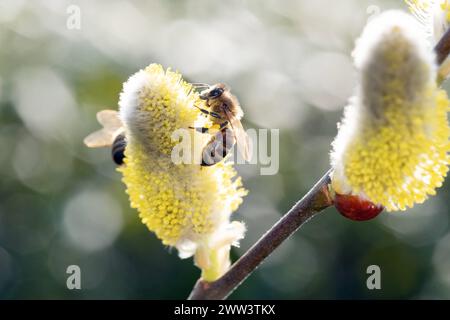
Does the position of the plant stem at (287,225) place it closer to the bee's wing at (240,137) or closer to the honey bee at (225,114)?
the honey bee at (225,114)

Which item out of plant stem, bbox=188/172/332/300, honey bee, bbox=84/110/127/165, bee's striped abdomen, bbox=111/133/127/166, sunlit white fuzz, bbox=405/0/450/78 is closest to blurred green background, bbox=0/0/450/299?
honey bee, bbox=84/110/127/165

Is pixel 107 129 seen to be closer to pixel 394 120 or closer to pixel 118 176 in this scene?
pixel 394 120

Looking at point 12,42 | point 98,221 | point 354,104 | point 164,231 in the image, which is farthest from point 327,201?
point 12,42

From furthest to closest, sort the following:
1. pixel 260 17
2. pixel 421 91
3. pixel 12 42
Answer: pixel 260 17 < pixel 12 42 < pixel 421 91

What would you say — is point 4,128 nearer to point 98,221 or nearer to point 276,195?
point 98,221

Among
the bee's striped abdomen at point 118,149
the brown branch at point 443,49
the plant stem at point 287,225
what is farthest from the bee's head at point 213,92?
the brown branch at point 443,49
